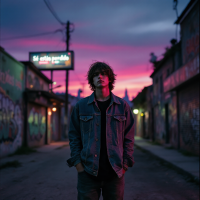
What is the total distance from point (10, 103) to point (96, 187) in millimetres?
12897

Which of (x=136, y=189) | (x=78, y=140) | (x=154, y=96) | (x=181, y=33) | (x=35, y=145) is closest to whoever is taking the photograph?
(x=78, y=140)

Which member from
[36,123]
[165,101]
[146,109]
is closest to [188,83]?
[165,101]

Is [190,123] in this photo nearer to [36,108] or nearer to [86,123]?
[36,108]

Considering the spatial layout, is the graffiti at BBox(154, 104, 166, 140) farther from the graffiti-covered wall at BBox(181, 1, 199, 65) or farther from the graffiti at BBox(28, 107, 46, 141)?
the graffiti at BBox(28, 107, 46, 141)

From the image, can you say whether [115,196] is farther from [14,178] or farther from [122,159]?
[14,178]

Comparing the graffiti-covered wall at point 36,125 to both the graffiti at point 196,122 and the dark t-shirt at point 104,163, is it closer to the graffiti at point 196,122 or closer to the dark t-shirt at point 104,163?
the graffiti at point 196,122

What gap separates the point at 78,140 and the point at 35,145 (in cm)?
1830

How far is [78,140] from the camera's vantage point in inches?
120

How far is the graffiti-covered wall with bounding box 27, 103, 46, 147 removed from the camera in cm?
1920

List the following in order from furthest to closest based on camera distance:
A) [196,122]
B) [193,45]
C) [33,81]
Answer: [33,81]
[193,45]
[196,122]

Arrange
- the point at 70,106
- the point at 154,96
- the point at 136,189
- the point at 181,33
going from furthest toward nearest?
the point at 70,106 → the point at 154,96 → the point at 181,33 → the point at 136,189

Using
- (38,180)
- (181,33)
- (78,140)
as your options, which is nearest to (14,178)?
(38,180)

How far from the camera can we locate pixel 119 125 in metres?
3.01

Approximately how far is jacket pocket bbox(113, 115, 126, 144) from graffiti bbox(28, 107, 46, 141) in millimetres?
16595
